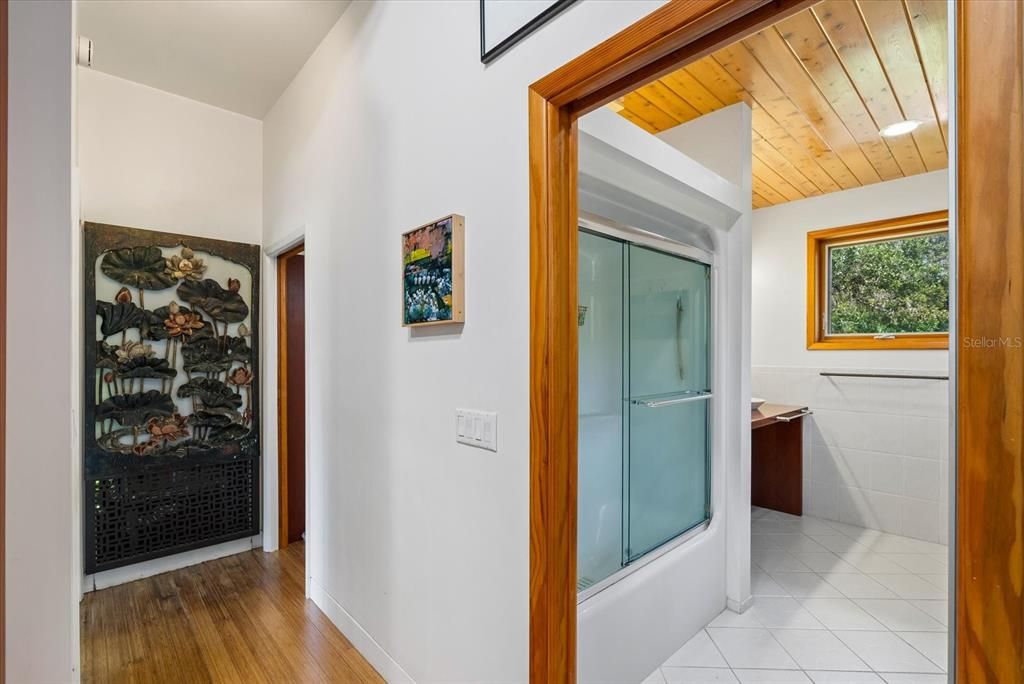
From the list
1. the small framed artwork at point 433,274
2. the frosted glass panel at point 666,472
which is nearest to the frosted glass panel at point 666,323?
the frosted glass panel at point 666,472

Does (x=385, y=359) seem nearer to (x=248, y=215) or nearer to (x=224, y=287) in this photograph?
(x=224, y=287)

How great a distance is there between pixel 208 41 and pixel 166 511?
96.3 inches

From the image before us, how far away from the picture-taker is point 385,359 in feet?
6.07

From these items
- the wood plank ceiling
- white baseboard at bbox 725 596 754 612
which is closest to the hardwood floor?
white baseboard at bbox 725 596 754 612

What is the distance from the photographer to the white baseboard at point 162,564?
8.14 ft

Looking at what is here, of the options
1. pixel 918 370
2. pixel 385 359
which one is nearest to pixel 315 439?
pixel 385 359

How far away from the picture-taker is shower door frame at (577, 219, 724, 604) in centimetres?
189

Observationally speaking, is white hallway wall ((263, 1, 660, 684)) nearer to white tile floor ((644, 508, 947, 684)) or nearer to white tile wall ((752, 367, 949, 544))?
white tile floor ((644, 508, 947, 684))

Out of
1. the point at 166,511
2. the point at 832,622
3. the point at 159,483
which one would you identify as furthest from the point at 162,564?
the point at 832,622

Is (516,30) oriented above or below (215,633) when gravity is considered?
above

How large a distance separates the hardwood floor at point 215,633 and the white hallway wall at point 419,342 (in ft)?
0.47

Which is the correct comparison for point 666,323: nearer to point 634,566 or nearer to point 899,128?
point 634,566

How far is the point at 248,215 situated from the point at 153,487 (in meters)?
1.68

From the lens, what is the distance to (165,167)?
2766 mm
